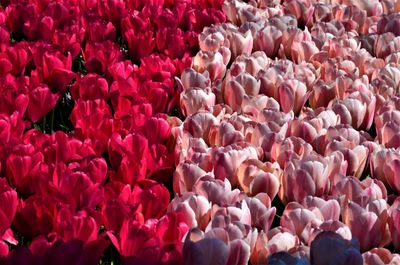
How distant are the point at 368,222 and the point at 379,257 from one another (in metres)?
0.20

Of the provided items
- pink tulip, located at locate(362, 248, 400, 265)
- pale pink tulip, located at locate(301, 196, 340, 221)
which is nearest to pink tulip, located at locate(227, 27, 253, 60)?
pale pink tulip, located at locate(301, 196, 340, 221)

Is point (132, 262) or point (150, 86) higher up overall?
point (132, 262)

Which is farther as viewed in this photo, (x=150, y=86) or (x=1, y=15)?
(x=1, y=15)

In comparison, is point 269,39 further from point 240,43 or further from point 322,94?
point 322,94

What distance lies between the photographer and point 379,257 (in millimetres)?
2090

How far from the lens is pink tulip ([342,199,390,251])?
7.48ft

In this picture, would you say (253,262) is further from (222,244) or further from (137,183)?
(137,183)

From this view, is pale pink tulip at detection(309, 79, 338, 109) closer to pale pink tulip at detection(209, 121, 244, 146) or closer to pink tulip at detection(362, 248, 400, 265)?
pale pink tulip at detection(209, 121, 244, 146)

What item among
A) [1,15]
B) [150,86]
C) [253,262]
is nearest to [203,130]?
[150,86]

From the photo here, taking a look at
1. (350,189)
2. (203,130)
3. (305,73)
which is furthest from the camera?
(305,73)

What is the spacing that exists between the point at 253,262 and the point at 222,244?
0.17 metres

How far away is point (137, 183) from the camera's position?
249cm

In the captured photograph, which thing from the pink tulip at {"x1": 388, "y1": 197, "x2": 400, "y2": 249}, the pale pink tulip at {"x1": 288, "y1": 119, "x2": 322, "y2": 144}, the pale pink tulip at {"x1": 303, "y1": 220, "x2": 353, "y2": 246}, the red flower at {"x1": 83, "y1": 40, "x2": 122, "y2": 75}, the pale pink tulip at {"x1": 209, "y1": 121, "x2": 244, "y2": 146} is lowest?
the red flower at {"x1": 83, "y1": 40, "x2": 122, "y2": 75}

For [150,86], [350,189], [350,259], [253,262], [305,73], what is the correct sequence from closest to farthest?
[350,259] → [253,262] → [350,189] → [150,86] → [305,73]
